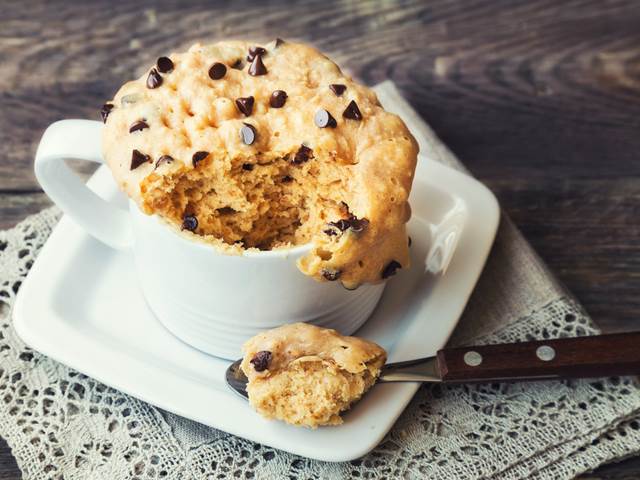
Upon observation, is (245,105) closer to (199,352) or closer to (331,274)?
(331,274)

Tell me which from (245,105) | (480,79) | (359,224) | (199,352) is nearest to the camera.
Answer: (359,224)

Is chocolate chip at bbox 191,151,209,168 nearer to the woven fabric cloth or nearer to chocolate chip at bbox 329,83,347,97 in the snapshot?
chocolate chip at bbox 329,83,347,97

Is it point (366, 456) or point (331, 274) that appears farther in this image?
point (366, 456)

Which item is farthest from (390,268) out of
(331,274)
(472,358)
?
(472,358)

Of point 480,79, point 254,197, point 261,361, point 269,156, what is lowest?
point 480,79

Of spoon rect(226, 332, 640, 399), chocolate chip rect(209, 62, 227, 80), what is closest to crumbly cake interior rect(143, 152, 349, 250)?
chocolate chip rect(209, 62, 227, 80)
